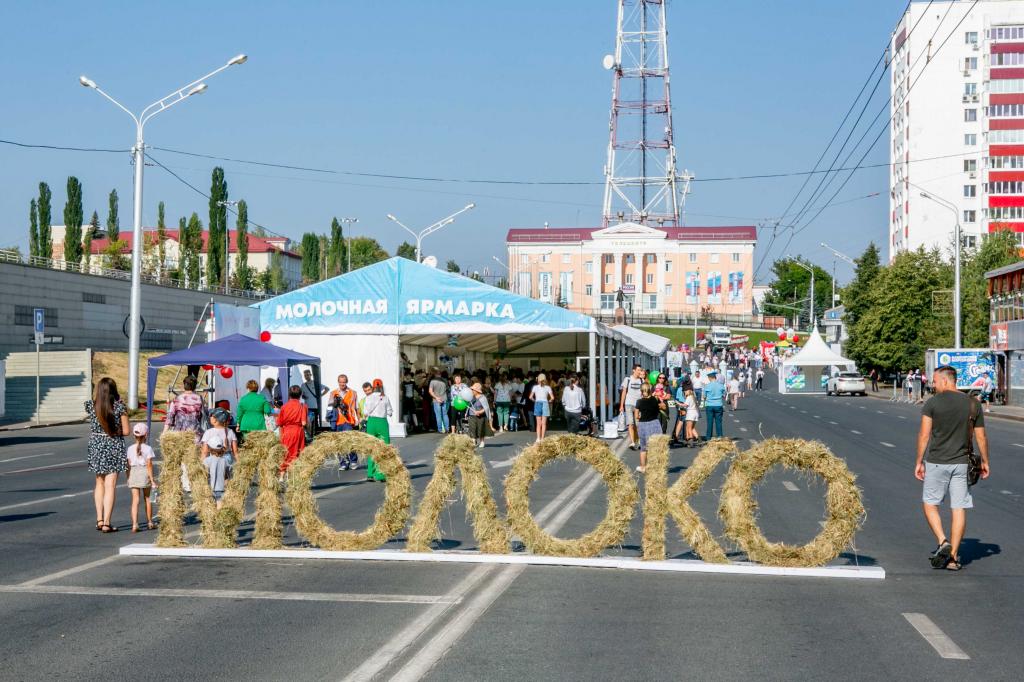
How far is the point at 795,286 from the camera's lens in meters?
182

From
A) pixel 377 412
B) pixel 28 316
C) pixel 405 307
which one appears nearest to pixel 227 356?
pixel 377 412

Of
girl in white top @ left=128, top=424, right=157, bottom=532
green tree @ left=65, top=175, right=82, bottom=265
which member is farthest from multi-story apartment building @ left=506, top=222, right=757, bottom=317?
girl in white top @ left=128, top=424, right=157, bottom=532

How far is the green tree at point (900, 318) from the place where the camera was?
78.9 meters

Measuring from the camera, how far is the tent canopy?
32.0 metres

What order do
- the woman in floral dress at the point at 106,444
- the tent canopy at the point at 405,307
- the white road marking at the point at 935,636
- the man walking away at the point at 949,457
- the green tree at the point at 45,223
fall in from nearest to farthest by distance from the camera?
the white road marking at the point at 935,636
the man walking away at the point at 949,457
the woman in floral dress at the point at 106,444
the tent canopy at the point at 405,307
the green tree at the point at 45,223

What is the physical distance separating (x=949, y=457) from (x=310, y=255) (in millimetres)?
103644

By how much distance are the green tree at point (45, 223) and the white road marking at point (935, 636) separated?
69.7 meters

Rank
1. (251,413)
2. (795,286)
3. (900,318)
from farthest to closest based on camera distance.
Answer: (795,286) → (900,318) → (251,413)

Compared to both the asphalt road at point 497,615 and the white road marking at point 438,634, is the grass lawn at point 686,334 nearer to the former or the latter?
the asphalt road at point 497,615

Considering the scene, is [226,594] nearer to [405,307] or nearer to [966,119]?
[405,307]

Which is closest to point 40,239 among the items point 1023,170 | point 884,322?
point 884,322

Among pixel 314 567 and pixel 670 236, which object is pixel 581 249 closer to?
pixel 670 236

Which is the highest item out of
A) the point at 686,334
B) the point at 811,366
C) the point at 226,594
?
the point at 686,334

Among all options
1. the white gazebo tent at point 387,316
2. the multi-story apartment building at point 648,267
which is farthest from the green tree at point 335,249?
the white gazebo tent at point 387,316
